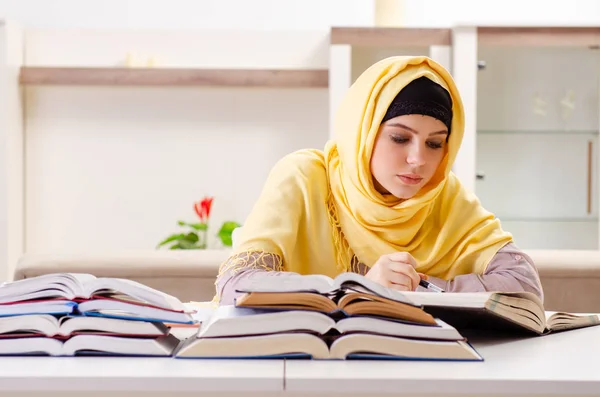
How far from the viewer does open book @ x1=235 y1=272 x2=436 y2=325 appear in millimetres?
977

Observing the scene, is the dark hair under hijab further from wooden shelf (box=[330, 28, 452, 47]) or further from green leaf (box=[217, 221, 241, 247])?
green leaf (box=[217, 221, 241, 247])

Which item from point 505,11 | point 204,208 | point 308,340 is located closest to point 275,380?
point 308,340

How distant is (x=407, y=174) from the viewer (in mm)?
1631

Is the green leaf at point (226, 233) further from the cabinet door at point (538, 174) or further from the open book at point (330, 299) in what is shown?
the open book at point (330, 299)

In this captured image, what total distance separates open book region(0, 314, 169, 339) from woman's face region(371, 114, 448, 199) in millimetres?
791

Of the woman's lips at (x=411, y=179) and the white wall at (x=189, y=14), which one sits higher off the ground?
the white wall at (x=189, y=14)

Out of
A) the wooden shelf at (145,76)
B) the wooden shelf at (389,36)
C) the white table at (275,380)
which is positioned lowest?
the white table at (275,380)

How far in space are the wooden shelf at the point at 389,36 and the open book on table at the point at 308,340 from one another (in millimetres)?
3065

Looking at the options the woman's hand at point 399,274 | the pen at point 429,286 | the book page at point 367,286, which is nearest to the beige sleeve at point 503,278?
the pen at point 429,286

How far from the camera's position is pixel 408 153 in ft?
5.39

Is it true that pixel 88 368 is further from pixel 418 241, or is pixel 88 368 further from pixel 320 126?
pixel 320 126

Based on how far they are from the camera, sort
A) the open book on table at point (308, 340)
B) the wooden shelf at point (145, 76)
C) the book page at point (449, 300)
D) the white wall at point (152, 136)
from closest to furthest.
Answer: the open book on table at point (308, 340) → the book page at point (449, 300) → the wooden shelf at point (145, 76) → the white wall at point (152, 136)

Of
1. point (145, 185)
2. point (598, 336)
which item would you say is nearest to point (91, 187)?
point (145, 185)

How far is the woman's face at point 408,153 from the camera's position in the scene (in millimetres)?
1631
